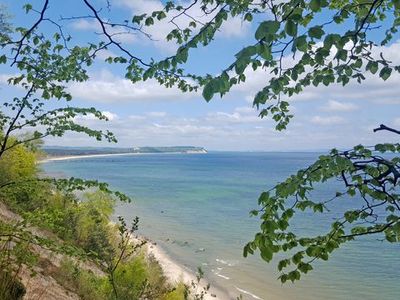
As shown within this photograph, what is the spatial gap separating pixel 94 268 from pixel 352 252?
58.1 feet

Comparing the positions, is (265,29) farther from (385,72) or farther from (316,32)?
(385,72)

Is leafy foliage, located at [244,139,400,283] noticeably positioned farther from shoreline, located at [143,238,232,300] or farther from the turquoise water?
the turquoise water

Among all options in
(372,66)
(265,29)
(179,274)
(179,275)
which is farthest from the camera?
(179,274)

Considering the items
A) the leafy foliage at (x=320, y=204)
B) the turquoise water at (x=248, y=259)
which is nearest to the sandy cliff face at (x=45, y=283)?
the leafy foliage at (x=320, y=204)

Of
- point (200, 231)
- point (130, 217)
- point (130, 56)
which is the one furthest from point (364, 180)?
point (130, 217)

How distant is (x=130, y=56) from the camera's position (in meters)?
3.85

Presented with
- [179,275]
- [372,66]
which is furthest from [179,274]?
[372,66]

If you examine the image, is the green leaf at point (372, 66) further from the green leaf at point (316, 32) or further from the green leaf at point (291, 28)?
the green leaf at point (291, 28)

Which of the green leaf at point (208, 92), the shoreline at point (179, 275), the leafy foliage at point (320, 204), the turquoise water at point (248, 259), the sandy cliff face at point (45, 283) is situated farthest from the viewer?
the turquoise water at point (248, 259)

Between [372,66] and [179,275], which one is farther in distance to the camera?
[179,275]

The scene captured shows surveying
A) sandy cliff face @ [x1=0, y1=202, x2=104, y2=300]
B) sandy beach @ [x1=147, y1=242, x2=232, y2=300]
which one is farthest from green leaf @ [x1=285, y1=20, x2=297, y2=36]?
sandy beach @ [x1=147, y1=242, x2=232, y2=300]

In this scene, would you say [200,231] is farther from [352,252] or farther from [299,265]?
[299,265]

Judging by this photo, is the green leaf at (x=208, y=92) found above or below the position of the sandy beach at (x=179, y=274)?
above

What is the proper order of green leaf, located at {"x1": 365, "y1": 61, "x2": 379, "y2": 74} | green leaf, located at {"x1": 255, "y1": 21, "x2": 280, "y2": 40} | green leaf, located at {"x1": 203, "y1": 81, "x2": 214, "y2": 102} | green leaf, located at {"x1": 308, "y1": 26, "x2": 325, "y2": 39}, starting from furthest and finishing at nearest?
1. green leaf, located at {"x1": 365, "y1": 61, "x2": 379, "y2": 74}
2. green leaf, located at {"x1": 308, "y1": 26, "x2": 325, "y2": 39}
3. green leaf, located at {"x1": 203, "y1": 81, "x2": 214, "y2": 102}
4. green leaf, located at {"x1": 255, "y1": 21, "x2": 280, "y2": 40}
